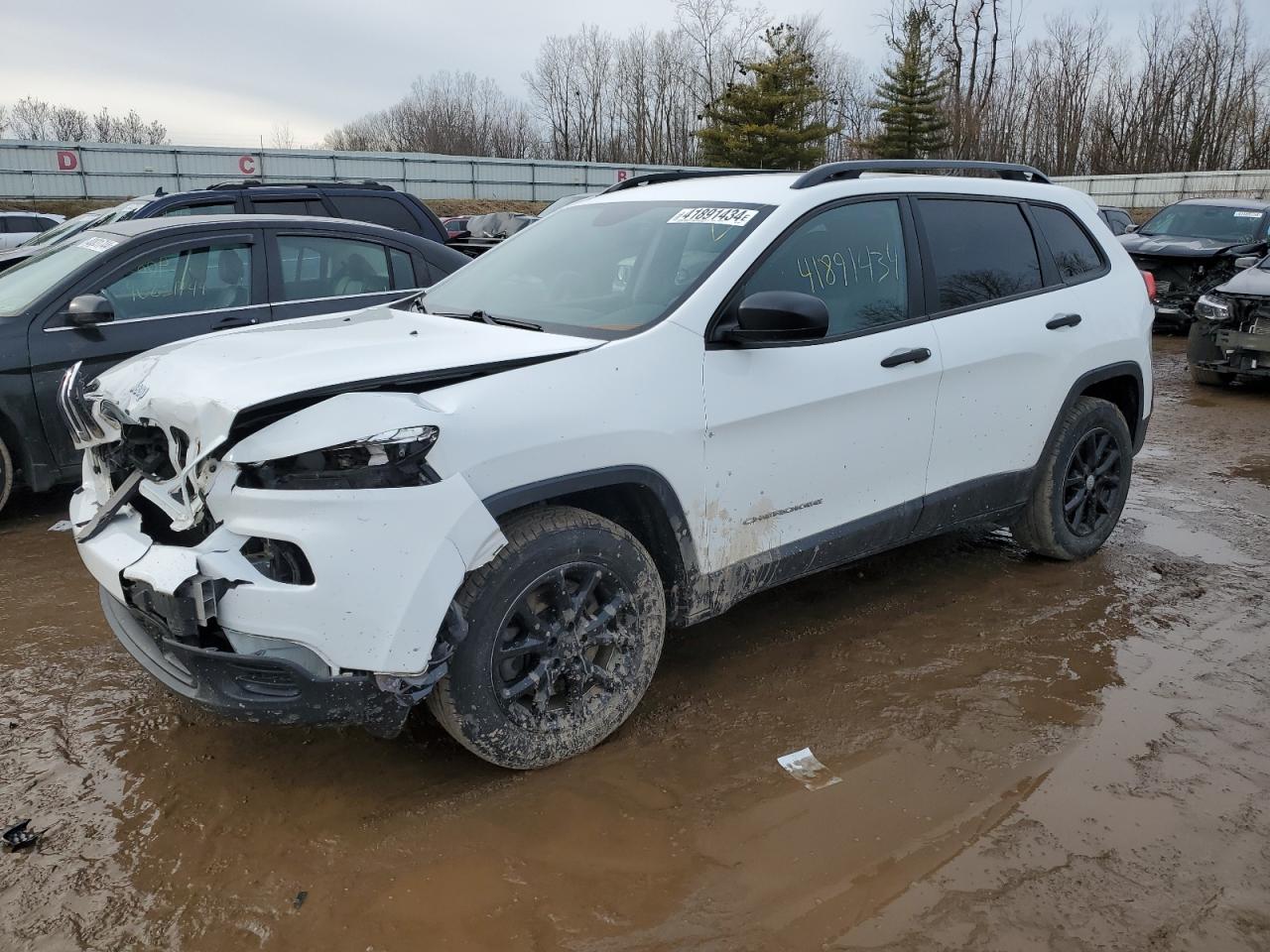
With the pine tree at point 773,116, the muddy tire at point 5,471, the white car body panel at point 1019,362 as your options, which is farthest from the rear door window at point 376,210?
the pine tree at point 773,116

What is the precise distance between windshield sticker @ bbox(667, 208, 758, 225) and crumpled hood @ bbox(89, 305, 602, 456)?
829 mm

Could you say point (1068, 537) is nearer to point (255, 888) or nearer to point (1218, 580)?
point (1218, 580)

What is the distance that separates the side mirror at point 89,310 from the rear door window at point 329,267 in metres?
1.12

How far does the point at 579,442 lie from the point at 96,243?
4572mm

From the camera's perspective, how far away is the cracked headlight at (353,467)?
2.53 meters

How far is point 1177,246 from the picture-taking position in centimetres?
1293

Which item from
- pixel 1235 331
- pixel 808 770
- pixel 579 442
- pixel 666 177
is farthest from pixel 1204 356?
pixel 579 442

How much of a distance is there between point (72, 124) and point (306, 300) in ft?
268

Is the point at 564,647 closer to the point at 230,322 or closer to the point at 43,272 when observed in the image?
the point at 230,322

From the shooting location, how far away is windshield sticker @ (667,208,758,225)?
358cm

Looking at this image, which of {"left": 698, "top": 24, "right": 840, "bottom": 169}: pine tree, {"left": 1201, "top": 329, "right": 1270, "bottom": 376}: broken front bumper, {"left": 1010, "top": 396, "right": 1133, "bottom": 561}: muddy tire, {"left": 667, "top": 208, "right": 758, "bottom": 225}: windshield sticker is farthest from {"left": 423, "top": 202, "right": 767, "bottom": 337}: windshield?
{"left": 698, "top": 24, "right": 840, "bottom": 169}: pine tree

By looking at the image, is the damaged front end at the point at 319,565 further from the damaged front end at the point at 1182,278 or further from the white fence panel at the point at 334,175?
the white fence panel at the point at 334,175

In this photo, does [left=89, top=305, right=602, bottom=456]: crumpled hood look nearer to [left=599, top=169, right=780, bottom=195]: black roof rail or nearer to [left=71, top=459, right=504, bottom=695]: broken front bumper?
[left=71, top=459, right=504, bottom=695]: broken front bumper

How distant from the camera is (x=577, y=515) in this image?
2967mm
